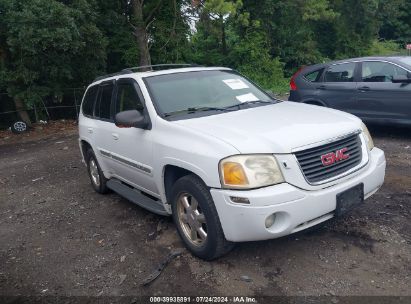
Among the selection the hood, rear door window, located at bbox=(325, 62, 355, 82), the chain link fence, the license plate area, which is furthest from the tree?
the license plate area

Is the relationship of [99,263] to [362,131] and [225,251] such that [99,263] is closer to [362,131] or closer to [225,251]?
[225,251]

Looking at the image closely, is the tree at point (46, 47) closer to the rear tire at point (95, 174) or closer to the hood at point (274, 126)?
the rear tire at point (95, 174)

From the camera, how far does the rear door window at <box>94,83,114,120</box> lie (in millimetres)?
5254

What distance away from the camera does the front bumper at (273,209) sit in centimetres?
317

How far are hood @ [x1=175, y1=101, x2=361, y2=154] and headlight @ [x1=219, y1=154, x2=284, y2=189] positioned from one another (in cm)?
7

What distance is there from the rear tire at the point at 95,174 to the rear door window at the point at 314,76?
4932mm

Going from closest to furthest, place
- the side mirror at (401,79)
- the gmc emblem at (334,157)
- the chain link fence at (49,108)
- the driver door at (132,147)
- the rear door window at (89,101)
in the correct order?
the gmc emblem at (334,157)
the driver door at (132,147)
the rear door window at (89,101)
the side mirror at (401,79)
the chain link fence at (49,108)

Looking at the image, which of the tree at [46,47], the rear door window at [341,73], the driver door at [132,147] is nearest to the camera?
the driver door at [132,147]

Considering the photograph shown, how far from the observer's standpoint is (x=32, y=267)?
4.06 meters

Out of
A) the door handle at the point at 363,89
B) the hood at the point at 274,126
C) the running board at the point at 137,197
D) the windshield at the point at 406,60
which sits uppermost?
the hood at the point at 274,126

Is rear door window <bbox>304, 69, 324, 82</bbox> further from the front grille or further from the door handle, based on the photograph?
the front grille

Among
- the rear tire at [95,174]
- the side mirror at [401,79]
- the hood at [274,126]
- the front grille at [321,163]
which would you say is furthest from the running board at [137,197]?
the side mirror at [401,79]

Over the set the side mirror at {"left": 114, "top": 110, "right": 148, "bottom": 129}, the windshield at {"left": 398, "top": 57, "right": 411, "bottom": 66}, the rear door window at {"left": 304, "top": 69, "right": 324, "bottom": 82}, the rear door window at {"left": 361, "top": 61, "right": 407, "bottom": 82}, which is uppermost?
the side mirror at {"left": 114, "top": 110, "right": 148, "bottom": 129}

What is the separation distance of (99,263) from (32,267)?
0.68m
